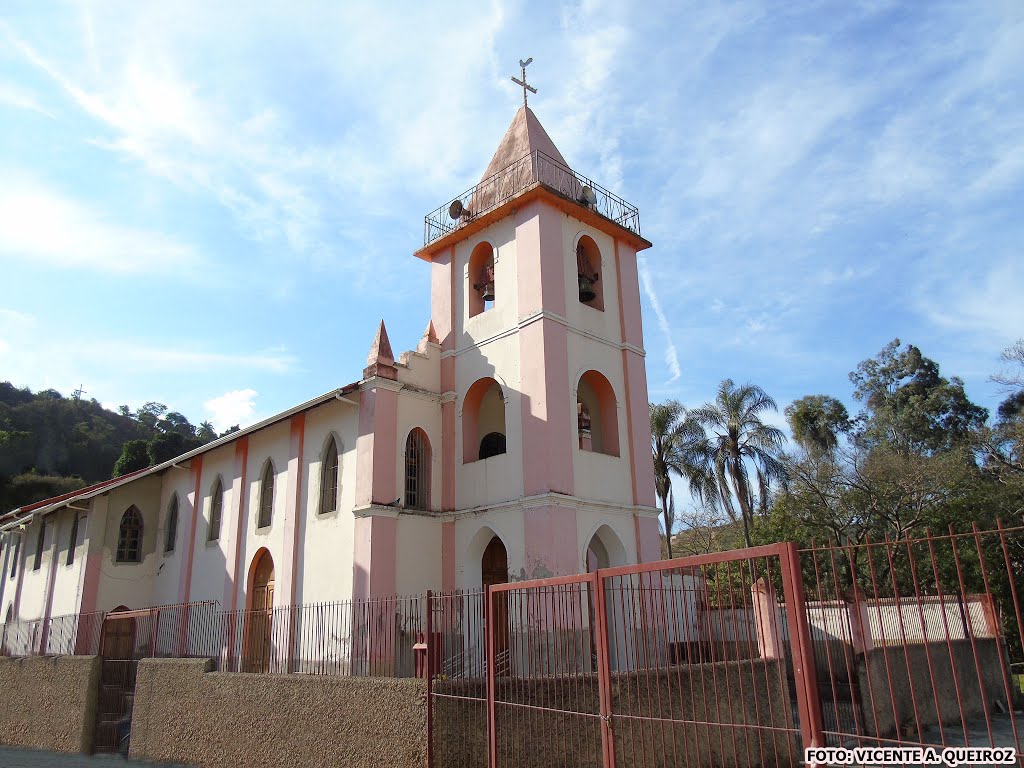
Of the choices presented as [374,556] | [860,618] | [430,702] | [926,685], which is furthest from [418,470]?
[860,618]

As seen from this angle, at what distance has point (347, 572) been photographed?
16.6 m

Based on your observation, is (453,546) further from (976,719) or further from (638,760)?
(976,719)

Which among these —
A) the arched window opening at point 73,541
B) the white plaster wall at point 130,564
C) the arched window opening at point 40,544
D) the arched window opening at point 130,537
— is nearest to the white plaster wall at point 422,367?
the white plaster wall at point 130,564

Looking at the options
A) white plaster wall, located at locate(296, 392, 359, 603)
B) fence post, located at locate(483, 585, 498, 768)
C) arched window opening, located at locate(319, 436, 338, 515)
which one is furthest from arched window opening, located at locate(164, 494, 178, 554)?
fence post, located at locate(483, 585, 498, 768)

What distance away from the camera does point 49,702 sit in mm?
15234

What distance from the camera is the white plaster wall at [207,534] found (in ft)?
69.6

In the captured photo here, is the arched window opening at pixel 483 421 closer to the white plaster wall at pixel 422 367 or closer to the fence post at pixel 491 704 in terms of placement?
the white plaster wall at pixel 422 367

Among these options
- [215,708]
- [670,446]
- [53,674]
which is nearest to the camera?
[215,708]

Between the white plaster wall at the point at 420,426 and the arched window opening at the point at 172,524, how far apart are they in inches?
420

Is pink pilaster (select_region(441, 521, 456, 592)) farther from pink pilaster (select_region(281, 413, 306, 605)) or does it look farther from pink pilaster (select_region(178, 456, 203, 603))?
pink pilaster (select_region(178, 456, 203, 603))

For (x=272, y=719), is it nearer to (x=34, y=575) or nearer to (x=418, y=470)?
(x=418, y=470)

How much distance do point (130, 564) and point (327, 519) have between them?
33.0ft

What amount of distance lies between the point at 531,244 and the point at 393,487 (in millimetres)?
6259

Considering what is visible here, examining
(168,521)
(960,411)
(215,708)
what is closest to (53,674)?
(215,708)
